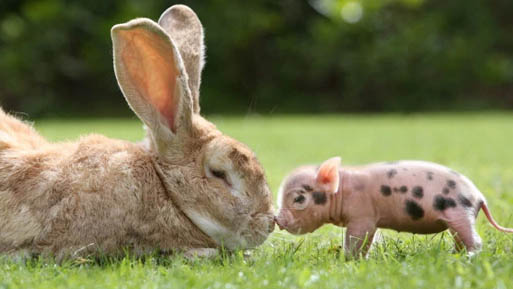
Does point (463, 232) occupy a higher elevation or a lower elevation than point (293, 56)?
higher

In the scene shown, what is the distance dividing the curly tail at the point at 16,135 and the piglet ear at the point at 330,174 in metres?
1.27

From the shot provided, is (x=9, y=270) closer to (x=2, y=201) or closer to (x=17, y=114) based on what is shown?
(x=2, y=201)

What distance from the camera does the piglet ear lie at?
333 cm

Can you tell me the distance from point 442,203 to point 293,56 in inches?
645

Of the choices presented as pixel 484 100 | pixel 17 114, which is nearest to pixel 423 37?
pixel 484 100

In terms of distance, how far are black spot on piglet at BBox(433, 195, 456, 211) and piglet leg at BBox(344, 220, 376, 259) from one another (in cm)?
28

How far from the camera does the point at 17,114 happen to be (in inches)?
162

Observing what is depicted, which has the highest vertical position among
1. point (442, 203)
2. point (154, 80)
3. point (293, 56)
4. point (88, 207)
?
point (154, 80)

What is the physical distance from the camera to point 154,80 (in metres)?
3.27

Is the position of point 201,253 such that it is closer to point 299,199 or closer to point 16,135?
point 299,199

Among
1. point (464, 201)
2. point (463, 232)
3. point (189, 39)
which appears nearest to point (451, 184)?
point (464, 201)

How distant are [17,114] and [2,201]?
1.12m

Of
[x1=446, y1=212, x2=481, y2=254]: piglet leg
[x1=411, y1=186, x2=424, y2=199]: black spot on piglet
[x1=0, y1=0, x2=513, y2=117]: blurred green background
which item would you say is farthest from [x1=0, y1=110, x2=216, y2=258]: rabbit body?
[x1=0, y1=0, x2=513, y2=117]: blurred green background

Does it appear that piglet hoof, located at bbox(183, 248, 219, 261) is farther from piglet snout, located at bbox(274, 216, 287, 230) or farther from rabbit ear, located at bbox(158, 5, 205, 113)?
rabbit ear, located at bbox(158, 5, 205, 113)
